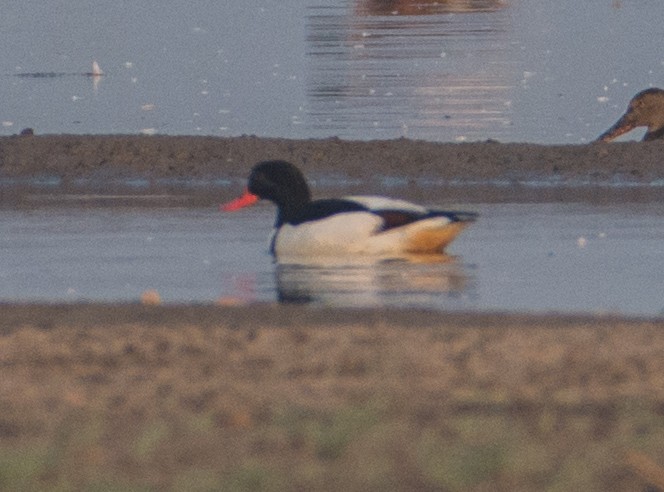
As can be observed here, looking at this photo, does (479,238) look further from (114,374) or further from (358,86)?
(358,86)

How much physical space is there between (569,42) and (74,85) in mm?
9801

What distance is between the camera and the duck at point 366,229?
501 inches

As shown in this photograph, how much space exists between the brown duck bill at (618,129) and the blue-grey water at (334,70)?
0.42 meters

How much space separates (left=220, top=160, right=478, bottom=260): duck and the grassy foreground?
134 inches

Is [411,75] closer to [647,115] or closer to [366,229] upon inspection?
[647,115]

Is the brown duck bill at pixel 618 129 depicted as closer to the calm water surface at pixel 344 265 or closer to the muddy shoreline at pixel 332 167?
the muddy shoreline at pixel 332 167

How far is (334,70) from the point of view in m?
27.6

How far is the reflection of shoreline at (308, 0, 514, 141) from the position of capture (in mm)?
21516

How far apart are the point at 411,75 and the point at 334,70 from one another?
156 centimetres

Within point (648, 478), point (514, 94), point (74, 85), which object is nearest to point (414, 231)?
point (648, 478)

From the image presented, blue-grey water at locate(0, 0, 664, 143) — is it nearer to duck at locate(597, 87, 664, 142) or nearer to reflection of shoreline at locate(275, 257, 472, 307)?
duck at locate(597, 87, 664, 142)

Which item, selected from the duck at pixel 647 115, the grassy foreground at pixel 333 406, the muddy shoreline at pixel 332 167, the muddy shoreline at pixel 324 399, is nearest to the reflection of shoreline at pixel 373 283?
the muddy shoreline at pixel 324 399

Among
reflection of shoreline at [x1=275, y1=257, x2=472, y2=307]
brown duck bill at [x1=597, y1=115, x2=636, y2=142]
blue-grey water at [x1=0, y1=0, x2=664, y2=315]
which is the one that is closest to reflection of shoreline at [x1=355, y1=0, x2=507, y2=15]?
blue-grey water at [x1=0, y1=0, x2=664, y2=315]

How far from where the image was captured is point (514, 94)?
2433cm
